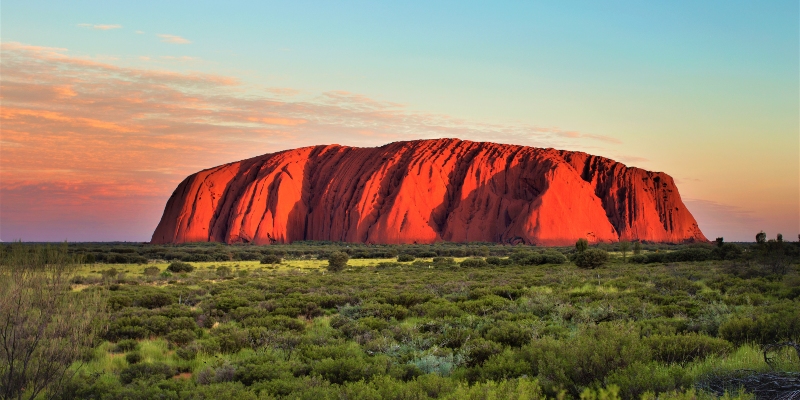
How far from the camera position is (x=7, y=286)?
23.7 feet

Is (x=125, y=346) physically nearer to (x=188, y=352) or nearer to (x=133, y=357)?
(x=133, y=357)

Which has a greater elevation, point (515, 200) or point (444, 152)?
point (444, 152)

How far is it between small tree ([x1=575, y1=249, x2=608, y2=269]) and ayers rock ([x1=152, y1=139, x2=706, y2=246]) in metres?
41.9

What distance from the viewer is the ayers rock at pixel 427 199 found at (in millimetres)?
80062

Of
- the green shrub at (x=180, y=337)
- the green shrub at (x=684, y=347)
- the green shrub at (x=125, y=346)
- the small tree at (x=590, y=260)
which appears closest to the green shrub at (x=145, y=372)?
the green shrub at (x=125, y=346)

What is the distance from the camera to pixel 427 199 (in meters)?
83.9

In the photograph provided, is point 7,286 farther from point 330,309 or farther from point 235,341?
point 330,309

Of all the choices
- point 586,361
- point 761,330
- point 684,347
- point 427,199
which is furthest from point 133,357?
point 427,199

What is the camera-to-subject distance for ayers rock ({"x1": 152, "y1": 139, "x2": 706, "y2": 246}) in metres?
80.1

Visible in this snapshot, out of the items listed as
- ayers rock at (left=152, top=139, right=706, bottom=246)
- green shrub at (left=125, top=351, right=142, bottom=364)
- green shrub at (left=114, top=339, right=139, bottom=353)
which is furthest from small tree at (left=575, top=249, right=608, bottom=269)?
ayers rock at (left=152, top=139, right=706, bottom=246)

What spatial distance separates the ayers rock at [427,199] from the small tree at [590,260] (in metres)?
41.9

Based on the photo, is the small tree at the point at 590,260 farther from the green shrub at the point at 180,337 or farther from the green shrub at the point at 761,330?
the green shrub at the point at 180,337

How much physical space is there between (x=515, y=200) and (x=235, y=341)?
251ft

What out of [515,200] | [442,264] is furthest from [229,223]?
[442,264]
